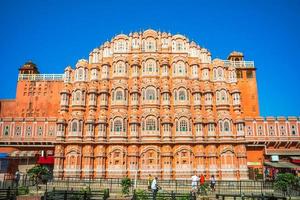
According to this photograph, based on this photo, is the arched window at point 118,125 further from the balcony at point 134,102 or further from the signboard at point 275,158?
the signboard at point 275,158

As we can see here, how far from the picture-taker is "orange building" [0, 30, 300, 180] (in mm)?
42656

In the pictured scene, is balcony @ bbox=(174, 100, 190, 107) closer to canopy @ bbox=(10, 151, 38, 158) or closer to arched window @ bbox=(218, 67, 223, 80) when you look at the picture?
arched window @ bbox=(218, 67, 223, 80)

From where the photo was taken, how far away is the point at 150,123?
144 ft

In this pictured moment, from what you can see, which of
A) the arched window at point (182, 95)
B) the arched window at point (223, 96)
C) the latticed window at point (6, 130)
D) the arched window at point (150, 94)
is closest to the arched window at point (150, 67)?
the arched window at point (150, 94)

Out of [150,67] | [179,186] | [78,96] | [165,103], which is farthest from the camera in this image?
[150,67]

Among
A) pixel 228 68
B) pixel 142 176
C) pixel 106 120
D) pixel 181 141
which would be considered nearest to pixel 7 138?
pixel 106 120

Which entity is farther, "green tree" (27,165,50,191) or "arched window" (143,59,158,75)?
"arched window" (143,59,158,75)

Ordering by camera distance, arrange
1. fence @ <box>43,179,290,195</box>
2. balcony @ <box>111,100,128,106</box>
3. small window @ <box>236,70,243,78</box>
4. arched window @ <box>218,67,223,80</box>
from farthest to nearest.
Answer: small window @ <box>236,70,243,78</box>
arched window @ <box>218,67,223,80</box>
balcony @ <box>111,100,128,106</box>
fence @ <box>43,179,290,195</box>

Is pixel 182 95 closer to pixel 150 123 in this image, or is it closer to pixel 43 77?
pixel 150 123

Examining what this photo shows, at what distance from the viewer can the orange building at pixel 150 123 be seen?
42656mm

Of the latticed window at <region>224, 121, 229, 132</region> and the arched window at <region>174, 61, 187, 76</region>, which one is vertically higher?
the arched window at <region>174, 61, 187, 76</region>

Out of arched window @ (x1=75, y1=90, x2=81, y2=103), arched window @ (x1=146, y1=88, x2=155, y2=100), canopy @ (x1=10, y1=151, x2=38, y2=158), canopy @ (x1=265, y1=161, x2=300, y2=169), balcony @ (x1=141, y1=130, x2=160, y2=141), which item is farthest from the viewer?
arched window @ (x1=75, y1=90, x2=81, y2=103)

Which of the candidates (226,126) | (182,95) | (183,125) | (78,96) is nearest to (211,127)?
(226,126)

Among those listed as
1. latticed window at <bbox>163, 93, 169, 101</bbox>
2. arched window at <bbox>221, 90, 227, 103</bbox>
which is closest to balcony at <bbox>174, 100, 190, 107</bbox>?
latticed window at <bbox>163, 93, 169, 101</bbox>
